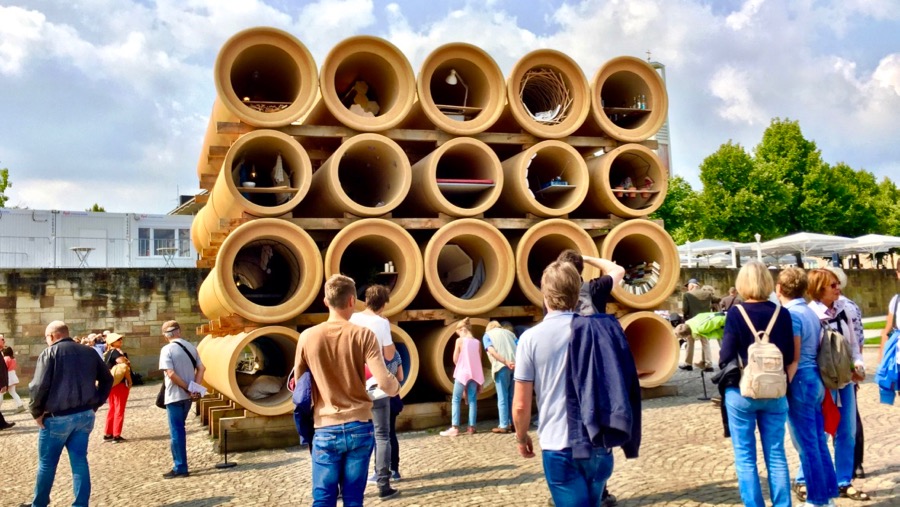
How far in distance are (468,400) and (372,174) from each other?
3.53 m

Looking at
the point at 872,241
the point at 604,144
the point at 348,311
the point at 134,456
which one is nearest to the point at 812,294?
the point at 348,311

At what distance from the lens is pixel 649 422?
7.74 m

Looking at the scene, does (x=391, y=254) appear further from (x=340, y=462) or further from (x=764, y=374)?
(x=764, y=374)

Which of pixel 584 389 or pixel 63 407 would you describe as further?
pixel 63 407

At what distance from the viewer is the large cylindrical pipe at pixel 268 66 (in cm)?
775

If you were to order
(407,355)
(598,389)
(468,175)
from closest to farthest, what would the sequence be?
1. (598,389)
2. (407,355)
3. (468,175)

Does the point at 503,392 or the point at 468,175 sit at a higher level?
the point at 468,175

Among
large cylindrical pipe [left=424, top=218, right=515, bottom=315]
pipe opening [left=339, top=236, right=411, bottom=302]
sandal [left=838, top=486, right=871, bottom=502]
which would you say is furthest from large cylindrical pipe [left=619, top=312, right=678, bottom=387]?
sandal [left=838, top=486, right=871, bottom=502]

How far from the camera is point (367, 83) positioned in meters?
9.36

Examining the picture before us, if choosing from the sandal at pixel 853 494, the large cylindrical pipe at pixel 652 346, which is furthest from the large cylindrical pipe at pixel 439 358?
the sandal at pixel 853 494

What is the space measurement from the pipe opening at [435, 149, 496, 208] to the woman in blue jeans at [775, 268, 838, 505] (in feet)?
15.1

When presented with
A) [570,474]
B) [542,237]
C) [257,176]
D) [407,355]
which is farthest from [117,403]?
[570,474]

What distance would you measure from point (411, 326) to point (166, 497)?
4.21 m

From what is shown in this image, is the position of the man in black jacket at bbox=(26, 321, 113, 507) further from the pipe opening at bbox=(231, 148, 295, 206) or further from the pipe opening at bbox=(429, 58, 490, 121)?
the pipe opening at bbox=(429, 58, 490, 121)
